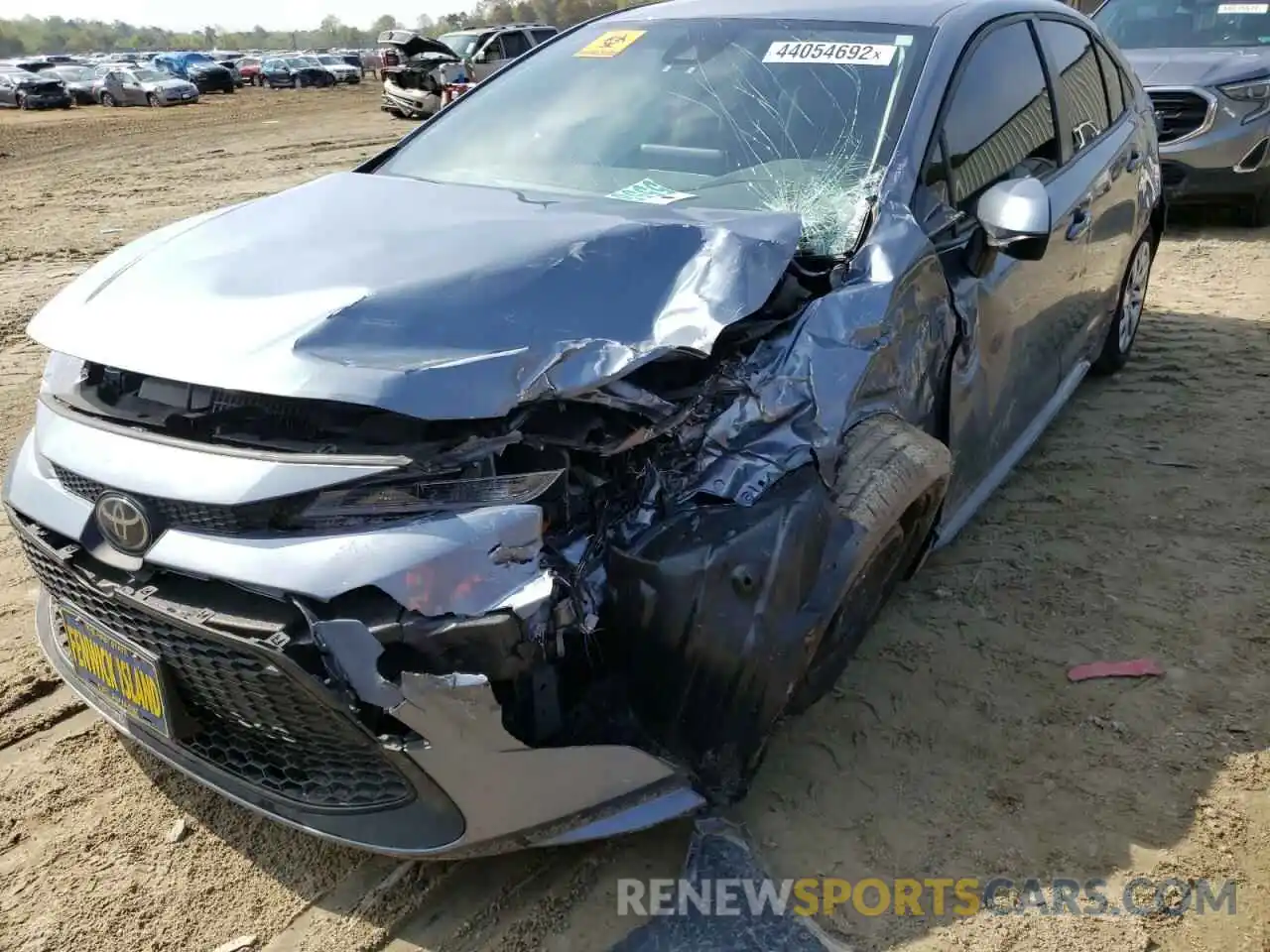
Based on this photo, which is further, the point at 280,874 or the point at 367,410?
the point at 280,874

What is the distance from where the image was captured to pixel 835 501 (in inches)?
90.4

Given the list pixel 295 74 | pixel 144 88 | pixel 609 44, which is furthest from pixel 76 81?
pixel 609 44

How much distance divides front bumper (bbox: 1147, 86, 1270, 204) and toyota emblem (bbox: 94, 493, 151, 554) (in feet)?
26.8

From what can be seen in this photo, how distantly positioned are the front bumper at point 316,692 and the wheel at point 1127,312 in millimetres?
3794

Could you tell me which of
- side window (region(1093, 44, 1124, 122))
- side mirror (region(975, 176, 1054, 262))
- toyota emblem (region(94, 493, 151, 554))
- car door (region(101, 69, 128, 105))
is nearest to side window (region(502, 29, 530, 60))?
side window (region(1093, 44, 1124, 122))

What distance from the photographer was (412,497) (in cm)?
197

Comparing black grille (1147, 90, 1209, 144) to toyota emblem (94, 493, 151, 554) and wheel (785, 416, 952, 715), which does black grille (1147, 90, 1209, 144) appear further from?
toyota emblem (94, 493, 151, 554)

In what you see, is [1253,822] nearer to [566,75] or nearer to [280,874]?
[280,874]

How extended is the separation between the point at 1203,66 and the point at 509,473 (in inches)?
321

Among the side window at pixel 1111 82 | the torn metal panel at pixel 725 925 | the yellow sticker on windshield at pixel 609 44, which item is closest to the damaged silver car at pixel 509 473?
the torn metal panel at pixel 725 925

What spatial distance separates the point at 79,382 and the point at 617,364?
1.30 m

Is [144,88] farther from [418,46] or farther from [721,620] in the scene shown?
[721,620]

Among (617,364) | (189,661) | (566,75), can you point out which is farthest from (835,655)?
(566,75)

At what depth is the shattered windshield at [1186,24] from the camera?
8531mm
